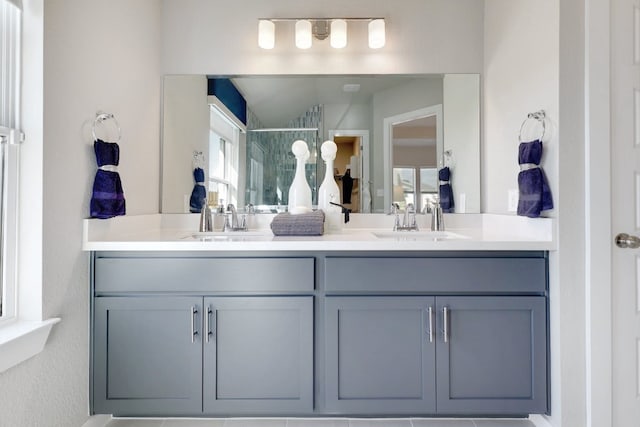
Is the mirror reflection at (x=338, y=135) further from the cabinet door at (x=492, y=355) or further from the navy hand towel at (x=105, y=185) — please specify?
the cabinet door at (x=492, y=355)

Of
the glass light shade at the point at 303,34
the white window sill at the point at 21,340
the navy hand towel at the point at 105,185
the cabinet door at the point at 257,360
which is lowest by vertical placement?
the cabinet door at the point at 257,360

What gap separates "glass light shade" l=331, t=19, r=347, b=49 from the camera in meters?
2.11

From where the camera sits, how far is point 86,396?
1.58 metres

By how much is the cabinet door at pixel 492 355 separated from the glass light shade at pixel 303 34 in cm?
154

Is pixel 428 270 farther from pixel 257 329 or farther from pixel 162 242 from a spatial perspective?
pixel 162 242

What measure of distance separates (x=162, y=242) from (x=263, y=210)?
0.74m

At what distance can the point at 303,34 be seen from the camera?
211 centimetres

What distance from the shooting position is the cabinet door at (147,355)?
1.58 meters

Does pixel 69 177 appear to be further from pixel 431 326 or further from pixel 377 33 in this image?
pixel 377 33

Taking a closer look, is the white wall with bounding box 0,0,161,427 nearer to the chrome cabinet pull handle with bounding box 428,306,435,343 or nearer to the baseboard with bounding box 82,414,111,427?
the baseboard with bounding box 82,414,111,427

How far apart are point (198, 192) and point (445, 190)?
1.45 m

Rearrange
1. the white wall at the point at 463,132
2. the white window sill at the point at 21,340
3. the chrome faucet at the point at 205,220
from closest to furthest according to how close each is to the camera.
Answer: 1. the white window sill at the point at 21,340
2. the chrome faucet at the point at 205,220
3. the white wall at the point at 463,132

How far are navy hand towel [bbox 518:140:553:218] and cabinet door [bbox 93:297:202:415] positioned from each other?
1.44m

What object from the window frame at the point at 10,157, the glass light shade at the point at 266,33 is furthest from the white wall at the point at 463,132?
the window frame at the point at 10,157
